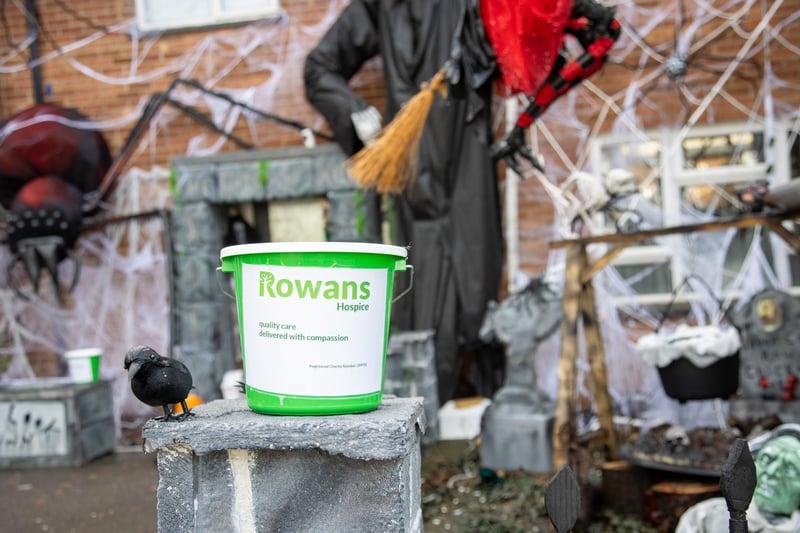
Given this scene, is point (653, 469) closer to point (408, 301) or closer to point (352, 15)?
point (408, 301)

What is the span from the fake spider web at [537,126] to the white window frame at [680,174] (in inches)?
2.6

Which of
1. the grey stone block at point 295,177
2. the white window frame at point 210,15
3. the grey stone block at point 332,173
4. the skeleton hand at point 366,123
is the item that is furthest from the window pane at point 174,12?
the skeleton hand at point 366,123

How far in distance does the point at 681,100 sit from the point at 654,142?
369mm

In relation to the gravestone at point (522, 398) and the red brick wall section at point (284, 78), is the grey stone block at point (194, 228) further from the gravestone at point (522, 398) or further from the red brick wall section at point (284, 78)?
the gravestone at point (522, 398)

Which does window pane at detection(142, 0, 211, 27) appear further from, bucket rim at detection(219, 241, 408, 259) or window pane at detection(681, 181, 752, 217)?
bucket rim at detection(219, 241, 408, 259)

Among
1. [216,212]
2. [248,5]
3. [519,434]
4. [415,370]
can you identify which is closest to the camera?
[519,434]

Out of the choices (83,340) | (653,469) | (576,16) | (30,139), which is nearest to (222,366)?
(83,340)

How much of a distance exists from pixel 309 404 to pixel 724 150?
4.78 meters

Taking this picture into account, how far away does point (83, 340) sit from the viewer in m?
6.74

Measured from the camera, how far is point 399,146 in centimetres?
432

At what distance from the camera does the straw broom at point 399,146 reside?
13.6 ft

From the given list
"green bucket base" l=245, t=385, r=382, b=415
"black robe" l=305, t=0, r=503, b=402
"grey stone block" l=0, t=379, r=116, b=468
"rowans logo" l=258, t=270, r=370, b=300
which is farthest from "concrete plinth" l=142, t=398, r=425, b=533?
"grey stone block" l=0, t=379, r=116, b=468

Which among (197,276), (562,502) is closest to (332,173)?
(197,276)

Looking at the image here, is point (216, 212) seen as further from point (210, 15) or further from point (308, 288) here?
point (308, 288)
